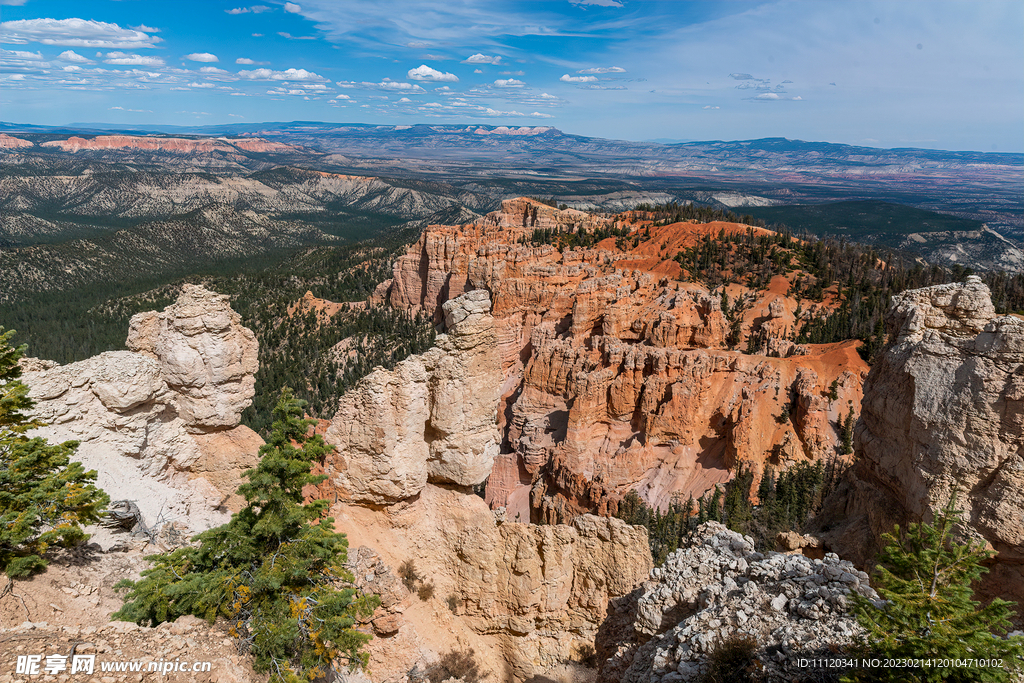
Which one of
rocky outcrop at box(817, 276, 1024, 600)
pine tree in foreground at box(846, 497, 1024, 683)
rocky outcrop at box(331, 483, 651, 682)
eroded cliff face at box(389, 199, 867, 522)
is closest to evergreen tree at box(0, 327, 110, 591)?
rocky outcrop at box(331, 483, 651, 682)

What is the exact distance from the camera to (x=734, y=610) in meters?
9.35

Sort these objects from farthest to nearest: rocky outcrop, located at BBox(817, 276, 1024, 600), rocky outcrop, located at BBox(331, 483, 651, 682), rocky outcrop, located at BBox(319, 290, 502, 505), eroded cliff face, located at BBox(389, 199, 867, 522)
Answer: eroded cliff face, located at BBox(389, 199, 867, 522), rocky outcrop, located at BBox(331, 483, 651, 682), rocky outcrop, located at BBox(319, 290, 502, 505), rocky outcrop, located at BBox(817, 276, 1024, 600)

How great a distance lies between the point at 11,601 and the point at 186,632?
2745 mm

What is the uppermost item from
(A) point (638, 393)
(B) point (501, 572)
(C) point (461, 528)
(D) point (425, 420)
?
(D) point (425, 420)

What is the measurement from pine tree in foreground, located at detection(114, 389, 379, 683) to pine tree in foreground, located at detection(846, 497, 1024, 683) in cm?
710

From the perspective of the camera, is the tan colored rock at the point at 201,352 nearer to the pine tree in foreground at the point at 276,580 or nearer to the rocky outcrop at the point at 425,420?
the rocky outcrop at the point at 425,420

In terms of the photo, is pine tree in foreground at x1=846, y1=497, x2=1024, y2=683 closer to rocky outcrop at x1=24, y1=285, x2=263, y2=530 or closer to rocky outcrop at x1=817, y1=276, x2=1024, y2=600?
rocky outcrop at x1=817, y1=276, x2=1024, y2=600

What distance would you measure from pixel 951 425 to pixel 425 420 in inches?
438

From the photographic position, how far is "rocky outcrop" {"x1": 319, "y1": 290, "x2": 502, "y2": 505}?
Result: 1203 centimetres

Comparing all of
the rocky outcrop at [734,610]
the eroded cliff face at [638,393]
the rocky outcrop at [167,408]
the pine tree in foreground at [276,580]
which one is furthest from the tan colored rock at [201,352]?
the eroded cliff face at [638,393]

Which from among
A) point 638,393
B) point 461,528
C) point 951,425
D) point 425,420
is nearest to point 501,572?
point 461,528

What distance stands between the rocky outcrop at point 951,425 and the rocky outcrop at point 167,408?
15.3 meters

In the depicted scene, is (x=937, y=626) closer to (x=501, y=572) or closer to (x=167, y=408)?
(x=501, y=572)

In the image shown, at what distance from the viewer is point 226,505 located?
44.4 feet
